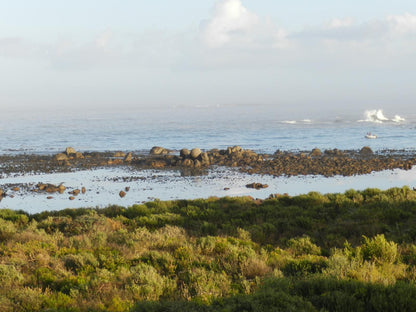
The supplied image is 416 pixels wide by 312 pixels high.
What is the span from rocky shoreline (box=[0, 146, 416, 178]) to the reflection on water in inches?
73.6

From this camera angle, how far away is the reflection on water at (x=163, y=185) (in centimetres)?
2405

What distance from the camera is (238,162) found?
37.8 m

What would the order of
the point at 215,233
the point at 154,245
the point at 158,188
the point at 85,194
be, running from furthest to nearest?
the point at 158,188
the point at 85,194
the point at 215,233
the point at 154,245

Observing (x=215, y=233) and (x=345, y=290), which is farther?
(x=215, y=233)

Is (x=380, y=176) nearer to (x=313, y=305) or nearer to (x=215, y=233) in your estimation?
(x=215, y=233)

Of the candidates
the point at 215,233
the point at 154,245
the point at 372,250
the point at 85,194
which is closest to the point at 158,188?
the point at 85,194

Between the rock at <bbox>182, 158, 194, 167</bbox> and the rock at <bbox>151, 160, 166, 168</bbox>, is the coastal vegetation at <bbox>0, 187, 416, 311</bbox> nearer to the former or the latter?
the rock at <bbox>182, 158, 194, 167</bbox>

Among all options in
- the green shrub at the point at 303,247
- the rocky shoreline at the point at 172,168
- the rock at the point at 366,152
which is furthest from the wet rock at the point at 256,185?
the rock at the point at 366,152

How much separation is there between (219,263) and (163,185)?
68.0 ft

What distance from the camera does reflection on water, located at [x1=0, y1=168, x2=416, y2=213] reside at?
78.9ft

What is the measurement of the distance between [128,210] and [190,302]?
1007 centimetres

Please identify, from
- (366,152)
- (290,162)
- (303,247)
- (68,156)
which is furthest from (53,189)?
(366,152)

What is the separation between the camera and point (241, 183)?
2895 cm

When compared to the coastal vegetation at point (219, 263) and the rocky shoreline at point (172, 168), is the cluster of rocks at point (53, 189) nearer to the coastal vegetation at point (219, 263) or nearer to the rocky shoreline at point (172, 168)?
the rocky shoreline at point (172, 168)
